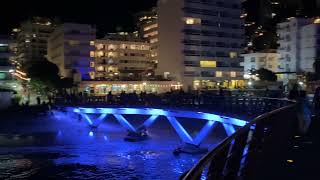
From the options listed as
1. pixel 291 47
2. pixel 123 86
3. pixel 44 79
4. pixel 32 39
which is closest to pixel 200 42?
pixel 291 47

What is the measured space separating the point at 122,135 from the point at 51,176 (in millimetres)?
18559

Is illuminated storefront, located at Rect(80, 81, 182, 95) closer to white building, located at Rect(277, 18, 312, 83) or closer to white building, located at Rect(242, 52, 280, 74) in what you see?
white building, located at Rect(242, 52, 280, 74)

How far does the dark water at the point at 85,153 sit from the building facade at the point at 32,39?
111 metres

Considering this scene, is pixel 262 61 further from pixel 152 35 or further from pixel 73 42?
pixel 73 42

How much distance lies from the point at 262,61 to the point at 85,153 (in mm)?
89521

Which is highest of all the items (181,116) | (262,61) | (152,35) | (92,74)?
(152,35)

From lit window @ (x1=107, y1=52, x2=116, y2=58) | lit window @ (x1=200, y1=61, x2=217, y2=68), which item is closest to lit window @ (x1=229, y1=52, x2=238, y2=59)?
lit window @ (x1=200, y1=61, x2=217, y2=68)

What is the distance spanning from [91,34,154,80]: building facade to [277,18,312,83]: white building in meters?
32.0

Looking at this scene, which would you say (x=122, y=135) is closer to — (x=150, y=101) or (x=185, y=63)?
(x=150, y=101)

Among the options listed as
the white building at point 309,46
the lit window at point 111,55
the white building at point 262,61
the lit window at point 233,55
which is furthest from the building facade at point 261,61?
the lit window at point 111,55

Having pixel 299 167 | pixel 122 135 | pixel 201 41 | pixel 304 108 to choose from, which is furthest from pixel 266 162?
pixel 201 41

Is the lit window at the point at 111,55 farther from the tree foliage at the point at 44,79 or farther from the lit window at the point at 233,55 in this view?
the tree foliage at the point at 44,79

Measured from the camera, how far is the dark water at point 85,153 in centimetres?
2778

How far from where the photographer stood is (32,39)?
162 m
